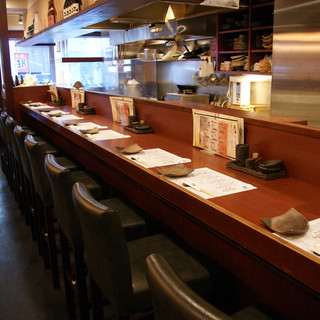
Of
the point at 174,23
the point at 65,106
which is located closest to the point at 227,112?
the point at 174,23

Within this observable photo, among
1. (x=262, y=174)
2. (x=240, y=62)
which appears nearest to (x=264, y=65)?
(x=240, y=62)

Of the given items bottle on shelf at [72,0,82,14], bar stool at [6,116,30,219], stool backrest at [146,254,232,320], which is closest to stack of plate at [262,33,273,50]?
bottle on shelf at [72,0,82,14]

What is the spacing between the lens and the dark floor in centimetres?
262

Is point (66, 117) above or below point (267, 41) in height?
below

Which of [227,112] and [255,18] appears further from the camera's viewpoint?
[255,18]

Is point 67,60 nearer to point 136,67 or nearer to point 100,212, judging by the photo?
point 136,67

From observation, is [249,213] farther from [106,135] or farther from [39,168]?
[106,135]

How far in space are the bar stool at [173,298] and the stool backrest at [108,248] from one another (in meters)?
0.45

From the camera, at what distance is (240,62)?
559 centimetres

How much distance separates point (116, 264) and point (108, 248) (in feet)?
0.24

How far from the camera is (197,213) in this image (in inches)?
65.9

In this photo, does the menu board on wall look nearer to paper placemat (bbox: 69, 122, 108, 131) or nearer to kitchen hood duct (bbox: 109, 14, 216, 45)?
paper placemat (bbox: 69, 122, 108, 131)

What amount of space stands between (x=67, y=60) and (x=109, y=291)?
6185 millimetres

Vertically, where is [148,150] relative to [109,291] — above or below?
above
